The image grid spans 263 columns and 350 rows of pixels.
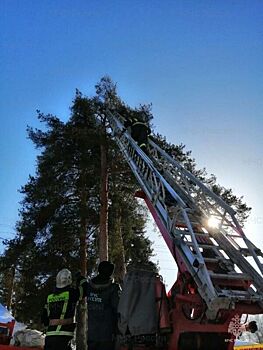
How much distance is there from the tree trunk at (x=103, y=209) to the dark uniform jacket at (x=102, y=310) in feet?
→ 15.7

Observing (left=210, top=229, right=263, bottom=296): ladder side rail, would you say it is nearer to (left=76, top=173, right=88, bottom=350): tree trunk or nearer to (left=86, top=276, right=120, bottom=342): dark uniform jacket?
(left=86, top=276, right=120, bottom=342): dark uniform jacket

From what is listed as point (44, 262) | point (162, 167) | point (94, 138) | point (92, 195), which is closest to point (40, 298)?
point (44, 262)

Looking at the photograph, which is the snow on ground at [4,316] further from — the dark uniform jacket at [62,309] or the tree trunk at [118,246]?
the dark uniform jacket at [62,309]

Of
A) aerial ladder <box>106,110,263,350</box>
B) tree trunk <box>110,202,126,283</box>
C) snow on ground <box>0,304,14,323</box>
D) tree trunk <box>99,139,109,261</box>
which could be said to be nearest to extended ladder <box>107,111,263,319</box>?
aerial ladder <box>106,110,263,350</box>

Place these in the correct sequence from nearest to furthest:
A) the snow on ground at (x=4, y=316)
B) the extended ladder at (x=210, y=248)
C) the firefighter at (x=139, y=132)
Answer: the extended ladder at (x=210, y=248), the snow on ground at (x=4, y=316), the firefighter at (x=139, y=132)

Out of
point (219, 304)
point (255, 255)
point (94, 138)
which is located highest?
point (94, 138)

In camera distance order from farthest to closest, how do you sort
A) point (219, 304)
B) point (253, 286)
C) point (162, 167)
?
point (162, 167) < point (253, 286) < point (219, 304)

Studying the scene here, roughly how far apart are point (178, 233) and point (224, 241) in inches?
26.6

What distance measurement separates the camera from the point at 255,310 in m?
4.29

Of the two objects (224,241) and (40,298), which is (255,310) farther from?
(40,298)

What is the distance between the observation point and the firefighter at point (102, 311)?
473 cm

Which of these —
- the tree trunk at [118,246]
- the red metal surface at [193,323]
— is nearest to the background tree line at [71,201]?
the tree trunk at [118,246]

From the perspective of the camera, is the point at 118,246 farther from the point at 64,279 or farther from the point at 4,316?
the point at 64,279

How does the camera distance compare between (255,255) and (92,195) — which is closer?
(255,255)
